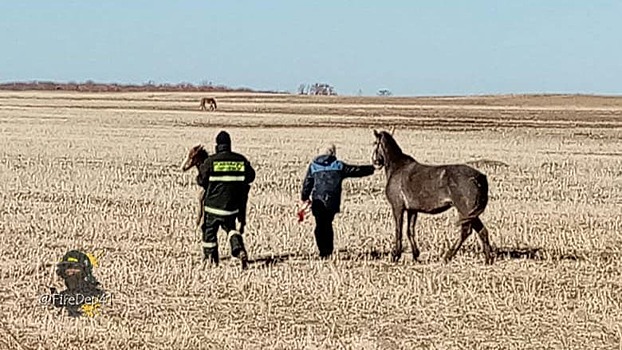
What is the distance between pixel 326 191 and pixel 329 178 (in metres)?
0.16

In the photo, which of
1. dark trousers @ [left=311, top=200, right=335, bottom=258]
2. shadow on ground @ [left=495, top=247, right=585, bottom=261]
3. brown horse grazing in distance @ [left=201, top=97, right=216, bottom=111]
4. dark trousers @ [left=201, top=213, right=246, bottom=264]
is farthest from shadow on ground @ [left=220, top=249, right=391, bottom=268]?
brown horse grazing in distance @ [left=201, top=97, right=216, bottom=111]

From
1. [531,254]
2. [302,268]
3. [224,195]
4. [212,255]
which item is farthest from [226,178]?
[531,254]

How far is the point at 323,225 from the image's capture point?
43.1 ft

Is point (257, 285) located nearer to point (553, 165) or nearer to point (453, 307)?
point (453, 307)

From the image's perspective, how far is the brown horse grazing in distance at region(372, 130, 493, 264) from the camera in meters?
12.4

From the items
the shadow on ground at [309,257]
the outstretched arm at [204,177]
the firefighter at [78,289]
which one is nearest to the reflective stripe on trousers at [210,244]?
the shadow on ground at [309,257]

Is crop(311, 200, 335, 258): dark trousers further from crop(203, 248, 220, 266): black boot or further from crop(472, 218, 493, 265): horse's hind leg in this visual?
crop(472, 218, 493, 265): horse's hind leg

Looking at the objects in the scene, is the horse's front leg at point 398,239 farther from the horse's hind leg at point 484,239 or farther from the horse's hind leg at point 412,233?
the horse's hind leg at point 484,239

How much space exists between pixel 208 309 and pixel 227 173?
2.48 meters

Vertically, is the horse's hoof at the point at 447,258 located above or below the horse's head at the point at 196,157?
below

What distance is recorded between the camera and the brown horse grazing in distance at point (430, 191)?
12.4 meters

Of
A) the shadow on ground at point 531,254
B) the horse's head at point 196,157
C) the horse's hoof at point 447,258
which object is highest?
the horse's head at point 196,157

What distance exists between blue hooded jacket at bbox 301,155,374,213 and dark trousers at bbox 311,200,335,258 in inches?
2.2

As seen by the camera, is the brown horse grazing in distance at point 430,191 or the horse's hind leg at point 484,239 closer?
the brown horse grazing in distance at point 430,191
